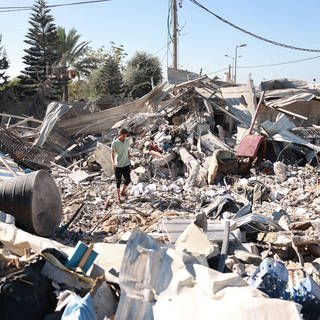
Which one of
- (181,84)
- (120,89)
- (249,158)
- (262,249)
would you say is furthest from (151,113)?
(120,89)

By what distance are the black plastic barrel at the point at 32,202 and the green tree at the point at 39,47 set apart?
86.2 feet

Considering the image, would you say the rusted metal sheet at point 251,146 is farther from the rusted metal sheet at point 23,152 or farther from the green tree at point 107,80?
the green tree at point 107,80

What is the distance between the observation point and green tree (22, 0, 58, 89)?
31438 millimetres

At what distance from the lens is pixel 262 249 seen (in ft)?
17.9

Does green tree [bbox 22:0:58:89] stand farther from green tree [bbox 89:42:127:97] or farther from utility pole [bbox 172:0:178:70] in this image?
utility pole [bbox 172:0:178:70]

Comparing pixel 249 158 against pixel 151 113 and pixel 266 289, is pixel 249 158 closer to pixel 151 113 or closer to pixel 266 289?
pixel 151 113

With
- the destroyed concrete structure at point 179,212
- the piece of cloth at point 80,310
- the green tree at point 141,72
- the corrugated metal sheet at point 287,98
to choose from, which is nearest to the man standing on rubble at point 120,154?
the destroyed concrete structure at point 179,212

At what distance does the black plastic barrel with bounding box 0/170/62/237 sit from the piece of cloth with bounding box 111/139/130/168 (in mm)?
2229

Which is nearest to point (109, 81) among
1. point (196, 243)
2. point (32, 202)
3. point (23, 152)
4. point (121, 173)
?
point (23, 152)

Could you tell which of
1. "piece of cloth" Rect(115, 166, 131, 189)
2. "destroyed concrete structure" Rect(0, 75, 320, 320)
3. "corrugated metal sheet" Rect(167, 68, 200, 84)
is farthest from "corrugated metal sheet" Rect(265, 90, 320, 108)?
"piece of cloth" Rect(115, 166, 131, 189)

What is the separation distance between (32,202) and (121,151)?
9.22 feet

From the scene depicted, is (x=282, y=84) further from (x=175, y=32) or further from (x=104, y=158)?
(x=104, y=158)

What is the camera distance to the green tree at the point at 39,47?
31.4m

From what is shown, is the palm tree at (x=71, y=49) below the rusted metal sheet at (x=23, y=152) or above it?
above
